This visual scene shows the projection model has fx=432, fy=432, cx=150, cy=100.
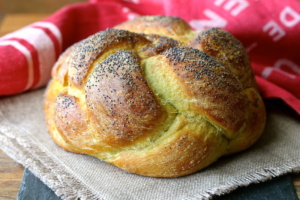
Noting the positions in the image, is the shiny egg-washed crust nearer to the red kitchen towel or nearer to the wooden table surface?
the wooden table surface

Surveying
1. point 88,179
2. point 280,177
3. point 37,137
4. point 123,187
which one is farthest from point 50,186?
point 280,177

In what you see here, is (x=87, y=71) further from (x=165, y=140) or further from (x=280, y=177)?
(x=280, y=177)

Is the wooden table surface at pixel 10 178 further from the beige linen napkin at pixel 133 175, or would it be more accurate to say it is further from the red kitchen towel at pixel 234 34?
the red kitchen towel at pixel 234 34

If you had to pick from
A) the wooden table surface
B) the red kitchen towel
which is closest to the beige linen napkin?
the wooden table surface

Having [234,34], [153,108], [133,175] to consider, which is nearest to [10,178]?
[133,175]

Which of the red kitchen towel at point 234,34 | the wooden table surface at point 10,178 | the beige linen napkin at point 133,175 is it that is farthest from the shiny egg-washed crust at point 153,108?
the red kitchen towel at point 234,34

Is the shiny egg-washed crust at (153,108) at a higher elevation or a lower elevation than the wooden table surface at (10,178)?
higher
